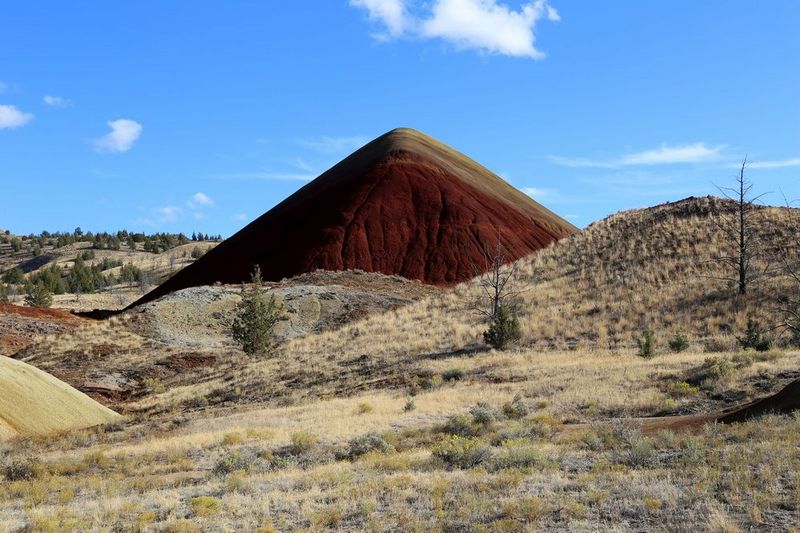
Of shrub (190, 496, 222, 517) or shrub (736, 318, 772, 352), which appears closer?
shrub (190, 496, 222, 517)

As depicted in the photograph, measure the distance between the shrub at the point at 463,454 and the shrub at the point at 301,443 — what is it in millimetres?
3566

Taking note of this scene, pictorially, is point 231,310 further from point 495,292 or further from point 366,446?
point 366,446

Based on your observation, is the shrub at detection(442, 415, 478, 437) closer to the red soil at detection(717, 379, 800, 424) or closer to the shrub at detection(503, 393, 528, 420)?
the shrub at detection(503, 393, 528, 420)

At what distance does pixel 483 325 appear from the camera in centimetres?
3441

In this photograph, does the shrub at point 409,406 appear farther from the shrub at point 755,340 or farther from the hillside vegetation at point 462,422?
the shrub at point 755,340

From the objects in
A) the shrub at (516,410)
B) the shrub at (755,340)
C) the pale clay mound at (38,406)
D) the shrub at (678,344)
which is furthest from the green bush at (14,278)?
the shrub at (755,340)

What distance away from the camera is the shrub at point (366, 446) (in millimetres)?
14266

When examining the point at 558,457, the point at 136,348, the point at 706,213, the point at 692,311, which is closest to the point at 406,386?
the point at 558,457

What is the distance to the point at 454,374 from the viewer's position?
2467 centimetres

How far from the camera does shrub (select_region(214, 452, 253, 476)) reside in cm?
1329

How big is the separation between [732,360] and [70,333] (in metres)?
41.7

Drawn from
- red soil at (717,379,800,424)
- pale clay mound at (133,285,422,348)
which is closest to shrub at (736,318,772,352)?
red soil at (717,379,800,424)

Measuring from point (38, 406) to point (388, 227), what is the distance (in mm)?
49948

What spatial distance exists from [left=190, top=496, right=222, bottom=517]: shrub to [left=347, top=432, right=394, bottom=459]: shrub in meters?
4.28
